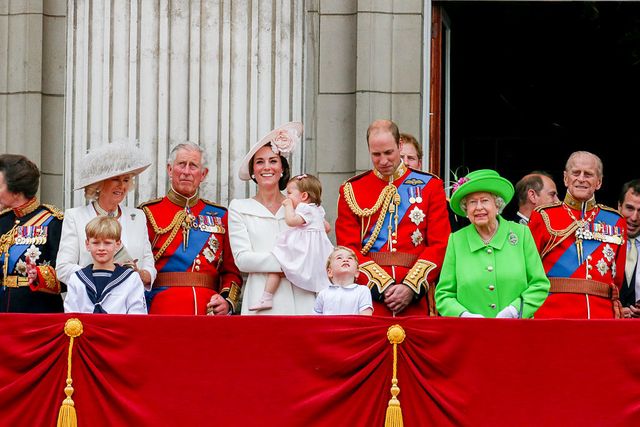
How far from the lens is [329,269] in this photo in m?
9.46

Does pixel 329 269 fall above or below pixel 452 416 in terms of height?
above

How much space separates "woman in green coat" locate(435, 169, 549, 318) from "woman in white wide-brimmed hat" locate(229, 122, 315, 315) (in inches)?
36.4

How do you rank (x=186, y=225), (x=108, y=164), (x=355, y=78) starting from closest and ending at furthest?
(x=108, y=164) → (x=186, y=225) → (x=355, y=78)

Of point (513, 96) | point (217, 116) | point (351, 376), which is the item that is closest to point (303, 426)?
point (351, 376)

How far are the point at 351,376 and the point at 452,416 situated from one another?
0.59m

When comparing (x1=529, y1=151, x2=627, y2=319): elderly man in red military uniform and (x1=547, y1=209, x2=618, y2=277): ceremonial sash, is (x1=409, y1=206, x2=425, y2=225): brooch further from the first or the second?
(x1=547, y1=209, x2=618, y2=277): ceremonial sash

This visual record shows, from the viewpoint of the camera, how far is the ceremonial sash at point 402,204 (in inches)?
391

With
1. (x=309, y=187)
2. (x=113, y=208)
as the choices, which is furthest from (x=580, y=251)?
(x=113, y=208)

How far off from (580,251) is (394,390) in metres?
1.75

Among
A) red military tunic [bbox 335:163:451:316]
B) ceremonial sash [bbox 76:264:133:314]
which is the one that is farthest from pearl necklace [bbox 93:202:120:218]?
red military tunic [bbox 335:163:451:316]

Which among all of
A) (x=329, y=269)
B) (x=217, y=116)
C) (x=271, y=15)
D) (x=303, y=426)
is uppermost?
(x=271, y=15)

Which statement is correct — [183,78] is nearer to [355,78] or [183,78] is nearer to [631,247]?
[355,78]

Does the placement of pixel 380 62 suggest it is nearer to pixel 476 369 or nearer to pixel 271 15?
pixel 271 15

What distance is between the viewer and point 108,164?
9.99 meters
